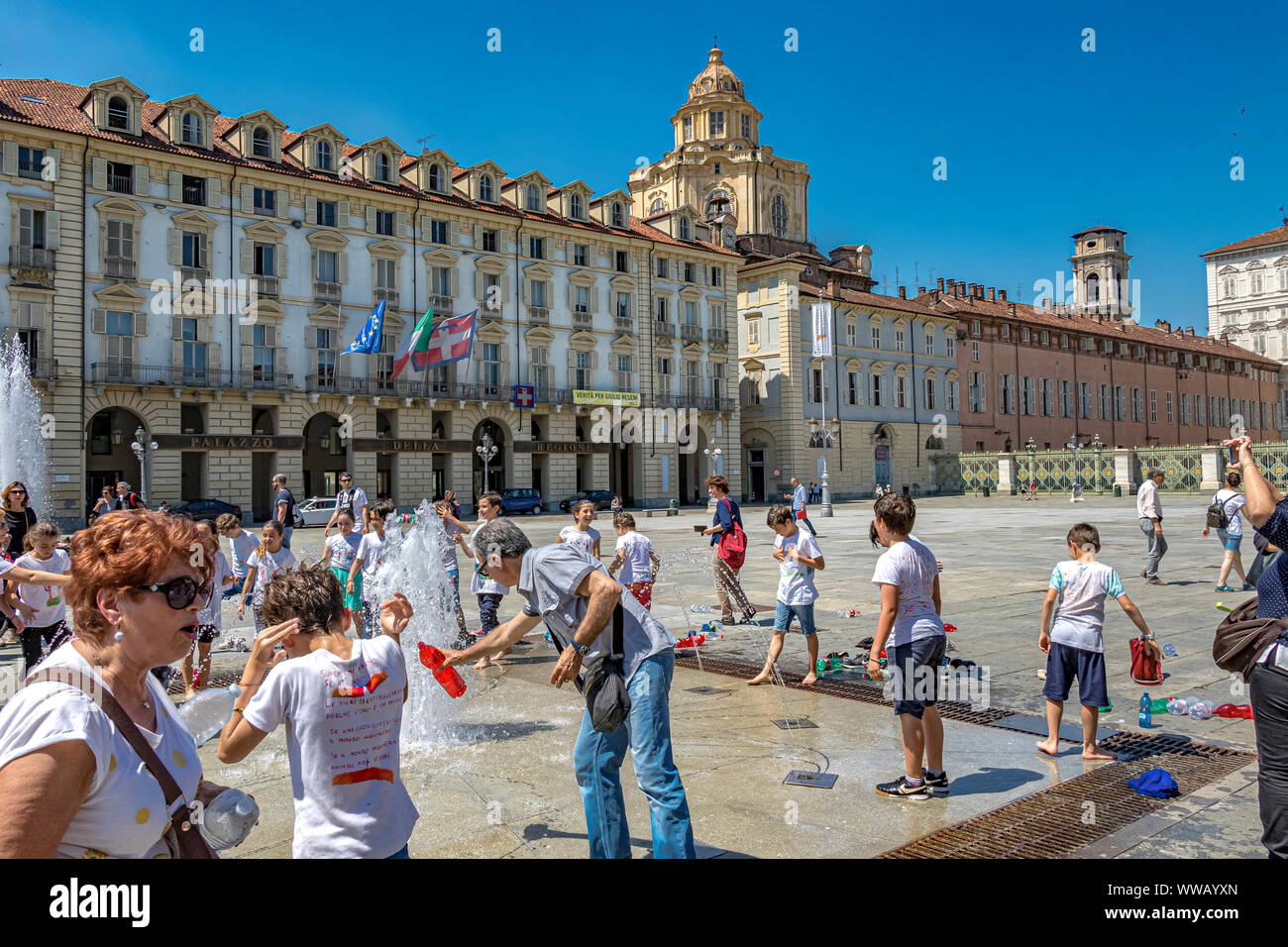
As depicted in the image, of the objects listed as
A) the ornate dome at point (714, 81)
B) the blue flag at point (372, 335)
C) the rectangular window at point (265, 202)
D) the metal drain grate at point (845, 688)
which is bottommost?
the metal drain grate at point (845, 688)

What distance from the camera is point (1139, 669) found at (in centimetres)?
618

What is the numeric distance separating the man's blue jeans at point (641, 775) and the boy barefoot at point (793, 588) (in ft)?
14.7

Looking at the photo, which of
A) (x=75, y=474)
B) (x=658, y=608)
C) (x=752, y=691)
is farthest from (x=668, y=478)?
(x=752, y=691)

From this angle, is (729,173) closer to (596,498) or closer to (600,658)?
(596,498)

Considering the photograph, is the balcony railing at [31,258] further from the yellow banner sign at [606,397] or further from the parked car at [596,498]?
the parked car at [596,498]

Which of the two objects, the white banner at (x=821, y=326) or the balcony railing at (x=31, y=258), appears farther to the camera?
the white banner at (x=821, y=326)

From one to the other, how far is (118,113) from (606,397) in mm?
25457

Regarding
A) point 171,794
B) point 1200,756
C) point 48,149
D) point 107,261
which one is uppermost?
point 48,149

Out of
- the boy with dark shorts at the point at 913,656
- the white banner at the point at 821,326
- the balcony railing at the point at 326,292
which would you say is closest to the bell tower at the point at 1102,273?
the white banner at the point at 821,326

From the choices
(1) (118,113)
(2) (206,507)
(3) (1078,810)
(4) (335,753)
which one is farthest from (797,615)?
(1) (118,113)

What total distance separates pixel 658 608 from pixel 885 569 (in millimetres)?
7569

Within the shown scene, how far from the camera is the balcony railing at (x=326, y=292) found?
41688mm

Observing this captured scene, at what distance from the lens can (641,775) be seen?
153 inches
